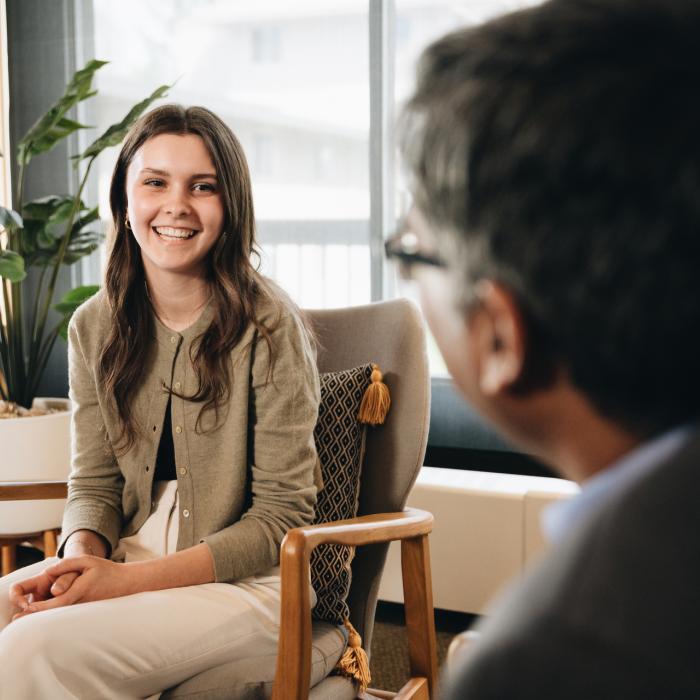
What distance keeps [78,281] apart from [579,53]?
3228 millimetres

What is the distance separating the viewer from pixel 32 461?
2705 mm

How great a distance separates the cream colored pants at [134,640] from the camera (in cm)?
130

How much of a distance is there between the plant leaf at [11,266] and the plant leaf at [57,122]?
0.27 meters

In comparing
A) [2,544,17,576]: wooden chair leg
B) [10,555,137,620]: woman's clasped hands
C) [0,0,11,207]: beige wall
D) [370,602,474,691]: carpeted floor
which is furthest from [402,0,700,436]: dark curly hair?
[0,0,11,207]: beige wall

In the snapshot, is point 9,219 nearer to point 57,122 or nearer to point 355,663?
point 57,122

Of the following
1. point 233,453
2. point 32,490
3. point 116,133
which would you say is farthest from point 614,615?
point 116,133

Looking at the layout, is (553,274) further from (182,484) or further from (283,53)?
(283,53)

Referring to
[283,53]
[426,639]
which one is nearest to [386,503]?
[426,639]

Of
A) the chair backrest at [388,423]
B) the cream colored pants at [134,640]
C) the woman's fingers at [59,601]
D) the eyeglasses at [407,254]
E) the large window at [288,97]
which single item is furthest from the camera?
the large window at [288,97]

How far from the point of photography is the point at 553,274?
15.1 inches

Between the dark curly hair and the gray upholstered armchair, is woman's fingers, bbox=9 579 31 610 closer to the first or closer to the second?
the gray upholstered armchair

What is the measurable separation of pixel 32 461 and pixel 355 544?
5.04 ft

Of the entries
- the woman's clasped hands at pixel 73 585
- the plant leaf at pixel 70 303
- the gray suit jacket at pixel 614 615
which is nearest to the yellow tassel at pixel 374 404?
the woman's clasped hands at pixel 73 585

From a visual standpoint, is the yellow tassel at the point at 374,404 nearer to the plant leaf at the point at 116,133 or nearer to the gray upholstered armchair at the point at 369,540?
the gray upholstered armchair at the point at 369,540
